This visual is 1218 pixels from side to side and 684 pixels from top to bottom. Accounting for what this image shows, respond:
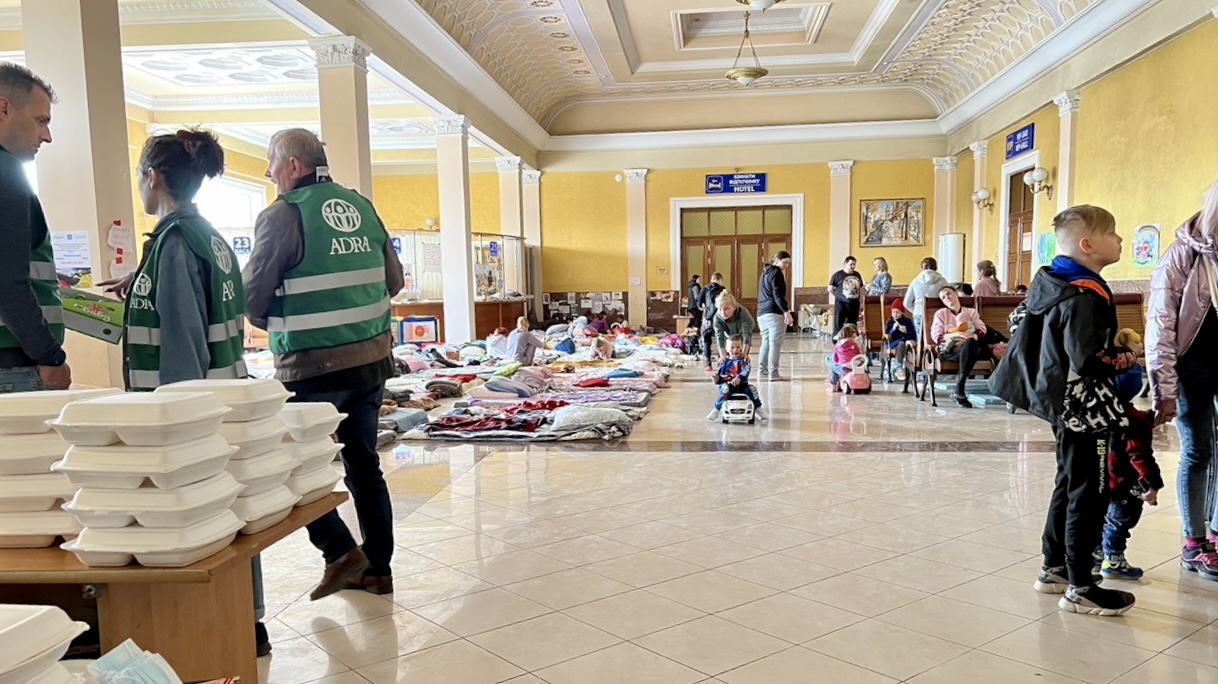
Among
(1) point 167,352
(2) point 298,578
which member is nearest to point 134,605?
(1) point 167,352

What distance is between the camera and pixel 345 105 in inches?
327

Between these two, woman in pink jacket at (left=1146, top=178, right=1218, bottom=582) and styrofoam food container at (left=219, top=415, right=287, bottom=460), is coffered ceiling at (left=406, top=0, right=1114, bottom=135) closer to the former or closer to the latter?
woman in pink jacket at (left=1146, top=178, right=1218, bottom=582)

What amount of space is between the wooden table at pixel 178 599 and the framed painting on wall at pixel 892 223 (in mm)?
17509

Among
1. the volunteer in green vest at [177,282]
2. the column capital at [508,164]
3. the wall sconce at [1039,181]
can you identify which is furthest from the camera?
the column capital at [508,164]

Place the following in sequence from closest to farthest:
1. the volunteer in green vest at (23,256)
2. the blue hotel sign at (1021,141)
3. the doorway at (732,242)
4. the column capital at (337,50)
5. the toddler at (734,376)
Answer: the volunteer in green vest at (23,256)
the toddler at (734,376)
the column capital at (337,50)
the blue hotel sign at (1021,141)
the doorway at (732,242)

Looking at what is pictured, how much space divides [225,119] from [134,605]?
1504 cm

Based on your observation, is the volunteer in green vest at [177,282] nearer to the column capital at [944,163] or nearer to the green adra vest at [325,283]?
the green adra vest at [325,283]

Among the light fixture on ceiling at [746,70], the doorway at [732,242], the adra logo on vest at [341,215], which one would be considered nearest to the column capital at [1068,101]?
the light fixture on ceiling at [746,70]

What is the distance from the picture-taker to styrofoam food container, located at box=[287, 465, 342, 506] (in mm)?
1885

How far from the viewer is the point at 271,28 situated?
893 cm

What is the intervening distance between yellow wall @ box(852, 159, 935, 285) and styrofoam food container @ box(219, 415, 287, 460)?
17.2 meters

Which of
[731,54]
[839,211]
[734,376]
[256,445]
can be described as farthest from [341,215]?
[839,211]

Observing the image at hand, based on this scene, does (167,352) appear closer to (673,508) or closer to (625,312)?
(673,508)

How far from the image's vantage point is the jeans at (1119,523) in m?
3.01
